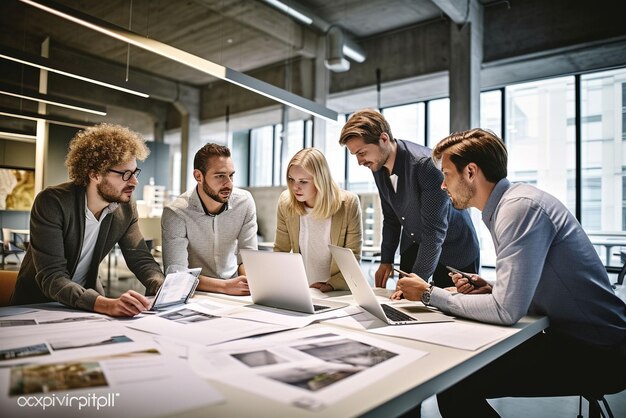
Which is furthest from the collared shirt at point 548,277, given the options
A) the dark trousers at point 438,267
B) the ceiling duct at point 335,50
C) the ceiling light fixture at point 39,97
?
the ceiling duct at point 335,50

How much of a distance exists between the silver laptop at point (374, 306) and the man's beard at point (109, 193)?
0.97 meters

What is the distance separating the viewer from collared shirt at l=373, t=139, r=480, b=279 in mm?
2023

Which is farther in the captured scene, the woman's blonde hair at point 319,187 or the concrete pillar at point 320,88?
the concrete pillar at point 320,88

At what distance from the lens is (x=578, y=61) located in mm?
5992

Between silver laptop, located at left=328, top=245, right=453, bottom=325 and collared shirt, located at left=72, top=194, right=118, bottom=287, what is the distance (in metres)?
1.04

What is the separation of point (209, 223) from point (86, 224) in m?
0.62

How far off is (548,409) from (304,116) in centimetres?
720

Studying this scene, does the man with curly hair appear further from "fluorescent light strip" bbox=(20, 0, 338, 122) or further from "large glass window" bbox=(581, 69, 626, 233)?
"large glass window" bbox=(581, 69, 626, 233)

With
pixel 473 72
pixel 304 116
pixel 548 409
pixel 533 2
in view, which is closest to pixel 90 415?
pixel 548 409

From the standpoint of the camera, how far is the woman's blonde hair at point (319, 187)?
2.23 metres

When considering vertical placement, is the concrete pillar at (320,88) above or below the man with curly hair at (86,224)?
above

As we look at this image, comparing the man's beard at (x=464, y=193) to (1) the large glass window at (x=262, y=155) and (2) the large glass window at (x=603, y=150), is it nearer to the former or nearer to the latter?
(2) the large glass window at (x=603, y=150)

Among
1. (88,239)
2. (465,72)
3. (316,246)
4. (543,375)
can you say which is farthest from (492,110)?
(88,239)

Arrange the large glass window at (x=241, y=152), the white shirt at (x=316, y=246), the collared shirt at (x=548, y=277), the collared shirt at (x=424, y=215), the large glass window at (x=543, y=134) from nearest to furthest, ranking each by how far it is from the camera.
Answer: the collared shirt at (x=548, y=277) → the collared shirt at (x=424, y=215) → the white shirt at (x=316, y=246) → the large glass window at (x=543, y=134) → the large glass window at (x=241, y=152)
